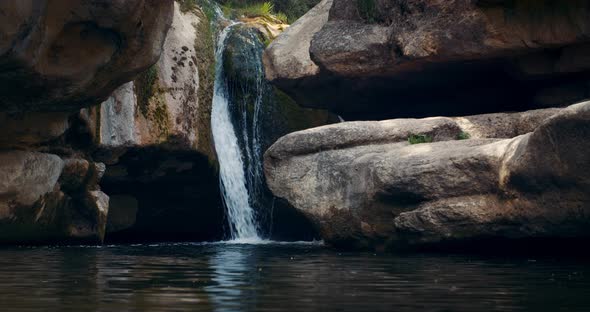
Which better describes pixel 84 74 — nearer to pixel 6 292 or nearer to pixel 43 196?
pixel 43 196

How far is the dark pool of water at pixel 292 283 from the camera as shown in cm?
684

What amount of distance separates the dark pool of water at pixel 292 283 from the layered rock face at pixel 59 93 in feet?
8.44

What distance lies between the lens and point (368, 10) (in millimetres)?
19953

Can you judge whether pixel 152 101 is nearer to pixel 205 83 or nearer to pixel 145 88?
pixel 145 88

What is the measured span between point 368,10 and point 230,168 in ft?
16.0

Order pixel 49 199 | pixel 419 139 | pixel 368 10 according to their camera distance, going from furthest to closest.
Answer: pixel 368 10, pixel 49 199, pixel 419 139

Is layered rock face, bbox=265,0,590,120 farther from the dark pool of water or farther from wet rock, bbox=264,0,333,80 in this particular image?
the dark pool of water

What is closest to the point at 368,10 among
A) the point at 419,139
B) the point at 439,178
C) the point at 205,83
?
the point at 205,83

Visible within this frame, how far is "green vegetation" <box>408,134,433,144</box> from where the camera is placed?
52.7ft

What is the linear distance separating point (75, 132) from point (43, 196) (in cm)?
179

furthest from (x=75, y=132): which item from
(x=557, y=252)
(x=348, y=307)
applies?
(x=348, y=307)

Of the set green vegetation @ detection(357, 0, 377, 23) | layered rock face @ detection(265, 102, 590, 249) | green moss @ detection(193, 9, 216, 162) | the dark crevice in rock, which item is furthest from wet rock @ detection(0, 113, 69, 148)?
green vegetation @ detection(357, 0, 377, 23)

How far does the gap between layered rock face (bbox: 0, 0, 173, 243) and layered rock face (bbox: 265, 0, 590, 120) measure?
5.22 meters

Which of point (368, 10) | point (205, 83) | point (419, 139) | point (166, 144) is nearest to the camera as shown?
point (419, 139)
